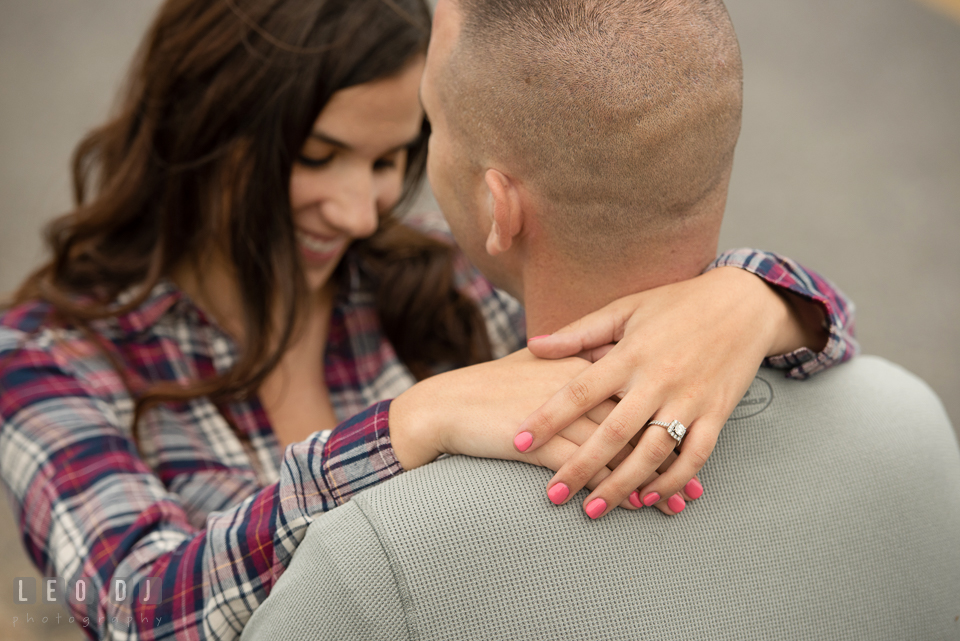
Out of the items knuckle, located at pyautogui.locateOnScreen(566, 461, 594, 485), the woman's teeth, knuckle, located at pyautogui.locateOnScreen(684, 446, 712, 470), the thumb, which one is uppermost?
the woman's teeth

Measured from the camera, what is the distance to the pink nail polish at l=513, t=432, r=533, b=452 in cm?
87

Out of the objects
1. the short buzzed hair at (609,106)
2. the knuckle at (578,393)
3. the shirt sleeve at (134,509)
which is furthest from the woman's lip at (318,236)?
the knuckle at (578,393)

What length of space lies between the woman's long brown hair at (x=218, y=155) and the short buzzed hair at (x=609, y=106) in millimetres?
678

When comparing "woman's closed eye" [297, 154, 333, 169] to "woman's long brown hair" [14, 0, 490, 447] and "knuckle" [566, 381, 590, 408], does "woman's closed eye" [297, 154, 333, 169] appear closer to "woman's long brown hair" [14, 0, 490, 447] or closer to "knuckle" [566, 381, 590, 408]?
"woman's long brown hair" [14, 0, 490, 447]

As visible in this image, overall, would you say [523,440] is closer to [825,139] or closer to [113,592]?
[113,592]

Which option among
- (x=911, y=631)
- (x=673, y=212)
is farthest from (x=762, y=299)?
(x=911, y=631)

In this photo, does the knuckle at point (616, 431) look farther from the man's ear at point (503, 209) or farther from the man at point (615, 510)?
the man's ear at point (503, 209)

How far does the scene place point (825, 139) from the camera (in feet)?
16.4

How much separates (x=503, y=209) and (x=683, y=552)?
478mm

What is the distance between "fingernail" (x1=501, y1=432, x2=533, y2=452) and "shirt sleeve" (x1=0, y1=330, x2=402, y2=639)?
0.61 ft

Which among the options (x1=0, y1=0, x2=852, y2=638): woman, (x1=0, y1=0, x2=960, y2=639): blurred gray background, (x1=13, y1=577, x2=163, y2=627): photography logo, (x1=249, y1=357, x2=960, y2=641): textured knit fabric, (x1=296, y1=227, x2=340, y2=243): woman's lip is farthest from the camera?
(x1=0, y1=0, x2=960, y2=639): blurred gray background

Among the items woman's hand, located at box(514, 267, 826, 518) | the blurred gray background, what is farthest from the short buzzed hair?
the blurred gray background

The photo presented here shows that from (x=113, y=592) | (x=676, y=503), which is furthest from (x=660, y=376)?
(x=113, y=592)

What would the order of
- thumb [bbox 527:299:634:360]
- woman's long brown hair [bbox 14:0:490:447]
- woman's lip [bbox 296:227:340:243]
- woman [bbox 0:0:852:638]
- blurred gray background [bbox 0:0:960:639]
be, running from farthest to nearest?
blurred gray background [bbox 0:0:960:639] → woman's lip [bbox 296:227:340:243] → woman's long brown hair [bbox 14:0:490:447] → woman [bbox 0:0:852:638] → thumb [bbox 527:299:634:360]
